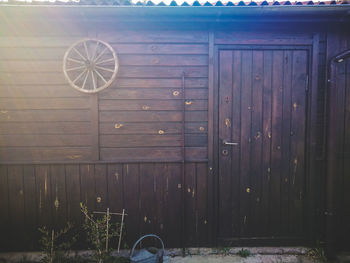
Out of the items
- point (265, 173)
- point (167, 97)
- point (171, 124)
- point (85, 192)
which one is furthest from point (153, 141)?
point (265, 173)

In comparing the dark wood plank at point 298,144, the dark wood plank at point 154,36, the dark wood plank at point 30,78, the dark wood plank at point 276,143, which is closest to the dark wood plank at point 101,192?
the dark wood plank at point 30,78

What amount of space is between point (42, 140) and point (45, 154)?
19cm

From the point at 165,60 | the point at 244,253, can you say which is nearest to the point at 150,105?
the point at 165,60

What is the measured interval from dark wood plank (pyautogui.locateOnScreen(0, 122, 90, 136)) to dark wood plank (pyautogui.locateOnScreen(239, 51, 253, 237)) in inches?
81.6

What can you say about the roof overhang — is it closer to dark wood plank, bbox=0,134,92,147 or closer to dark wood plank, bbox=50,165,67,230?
dark wood plank, bbox=0,134,92,147

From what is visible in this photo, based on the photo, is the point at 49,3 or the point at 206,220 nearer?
the point at 49,3

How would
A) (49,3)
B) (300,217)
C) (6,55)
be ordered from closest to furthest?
1. (49,3)
2. (6,55)
3. (300,217)

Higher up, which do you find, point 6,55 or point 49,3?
point 49,3

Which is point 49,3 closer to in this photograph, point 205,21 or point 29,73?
point 29,73

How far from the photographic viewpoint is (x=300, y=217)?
2990 millimetres

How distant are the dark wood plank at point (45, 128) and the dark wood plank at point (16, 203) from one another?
48 centimetres

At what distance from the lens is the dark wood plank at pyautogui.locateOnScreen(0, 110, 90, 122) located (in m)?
2.82

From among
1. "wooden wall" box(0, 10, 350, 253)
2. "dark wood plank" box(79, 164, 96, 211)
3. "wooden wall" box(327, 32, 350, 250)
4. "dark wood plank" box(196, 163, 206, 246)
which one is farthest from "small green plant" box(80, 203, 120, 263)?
"wooden wall" box(327, 32, 350, 250)

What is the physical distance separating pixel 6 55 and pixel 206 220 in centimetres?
338
